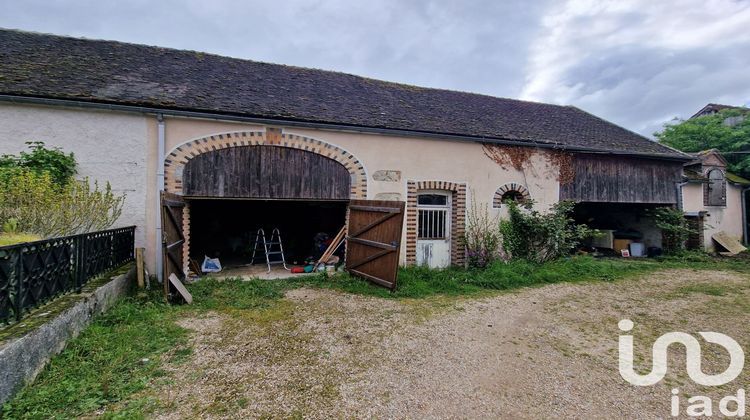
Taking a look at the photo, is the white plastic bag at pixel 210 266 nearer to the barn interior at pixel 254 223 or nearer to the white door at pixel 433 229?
the barn interior at pixel 254 223

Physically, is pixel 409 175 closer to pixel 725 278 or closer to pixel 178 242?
pixel 178 242

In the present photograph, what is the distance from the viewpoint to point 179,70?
8273mm

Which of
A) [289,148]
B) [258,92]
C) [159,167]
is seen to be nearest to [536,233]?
[289,148]

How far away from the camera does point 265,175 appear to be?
7230 millimetres

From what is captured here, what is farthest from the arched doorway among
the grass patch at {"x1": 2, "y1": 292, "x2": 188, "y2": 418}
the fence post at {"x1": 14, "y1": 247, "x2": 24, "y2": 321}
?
the fence post at {"x1": 14, "y1": 247, "x2": 24, "y2": 321}

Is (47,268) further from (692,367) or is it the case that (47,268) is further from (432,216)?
(692,367)

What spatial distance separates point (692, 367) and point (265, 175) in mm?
7699

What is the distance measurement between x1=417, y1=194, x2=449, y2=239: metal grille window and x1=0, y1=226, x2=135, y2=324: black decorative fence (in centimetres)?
661

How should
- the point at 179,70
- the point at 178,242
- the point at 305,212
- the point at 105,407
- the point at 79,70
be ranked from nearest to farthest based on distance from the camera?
the point at 105,407, the point at 178,242, the point at 79,70, the point at 179,70, the point at 305,212

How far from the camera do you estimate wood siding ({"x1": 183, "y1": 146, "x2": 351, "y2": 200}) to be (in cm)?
680

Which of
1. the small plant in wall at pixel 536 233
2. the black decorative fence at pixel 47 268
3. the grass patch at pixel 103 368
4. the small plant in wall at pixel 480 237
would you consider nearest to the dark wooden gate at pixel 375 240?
the small plant in wall at pixel 480 237

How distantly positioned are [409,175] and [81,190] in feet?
22.0

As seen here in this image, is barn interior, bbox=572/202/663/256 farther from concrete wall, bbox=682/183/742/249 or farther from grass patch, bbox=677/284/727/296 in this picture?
grass patch, bbox=677/284/727/296

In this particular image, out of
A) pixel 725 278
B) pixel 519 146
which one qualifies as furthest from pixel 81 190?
pixel 725 278
